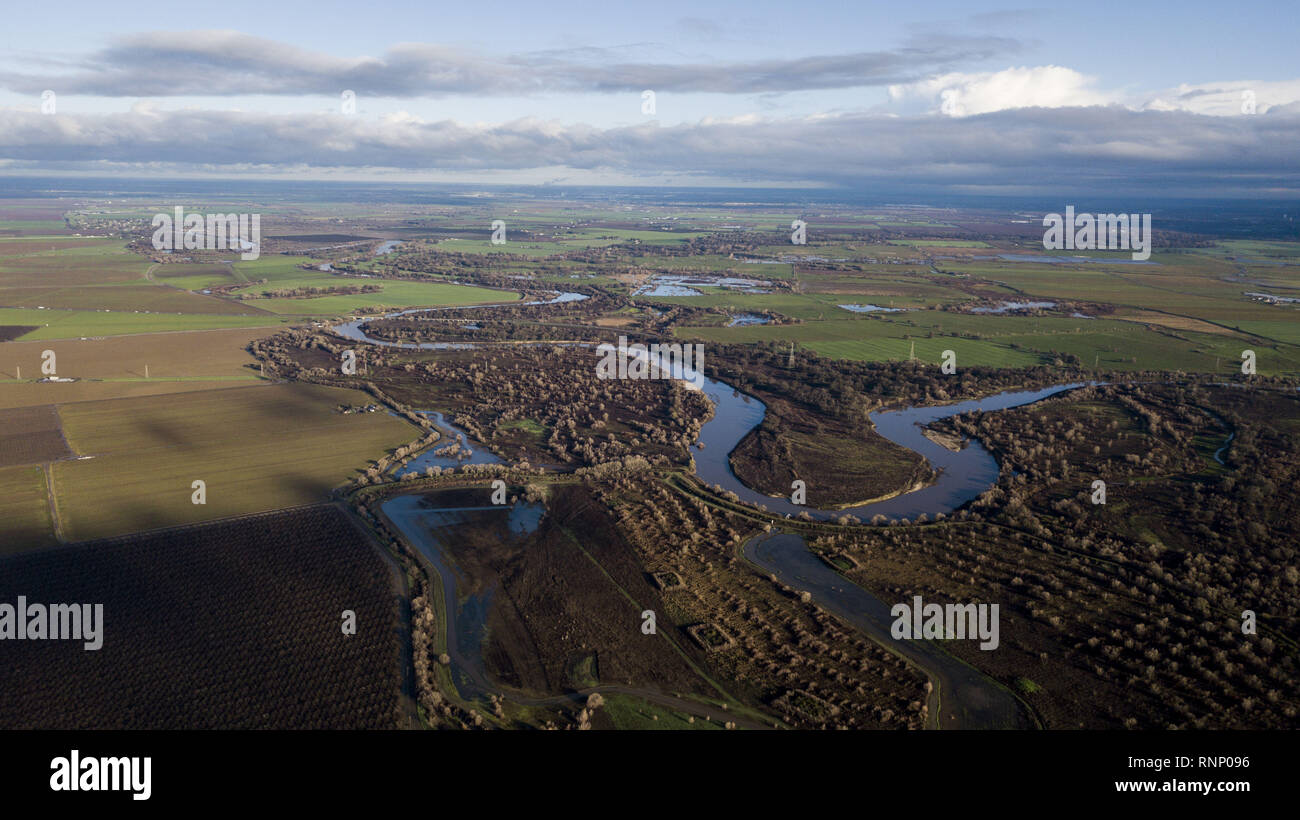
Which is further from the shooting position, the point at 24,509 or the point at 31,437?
the point at 31,437

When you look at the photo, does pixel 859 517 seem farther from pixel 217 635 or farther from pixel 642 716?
pixel 217 635

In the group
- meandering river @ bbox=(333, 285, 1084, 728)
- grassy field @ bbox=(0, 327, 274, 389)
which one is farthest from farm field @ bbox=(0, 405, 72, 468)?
meandering river @ bbox=(333, 285, 1084, 728)

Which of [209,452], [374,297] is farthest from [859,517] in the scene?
[374,297]

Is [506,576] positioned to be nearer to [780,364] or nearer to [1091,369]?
[780,364]

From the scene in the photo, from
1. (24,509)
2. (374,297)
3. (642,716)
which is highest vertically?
(374,297)
